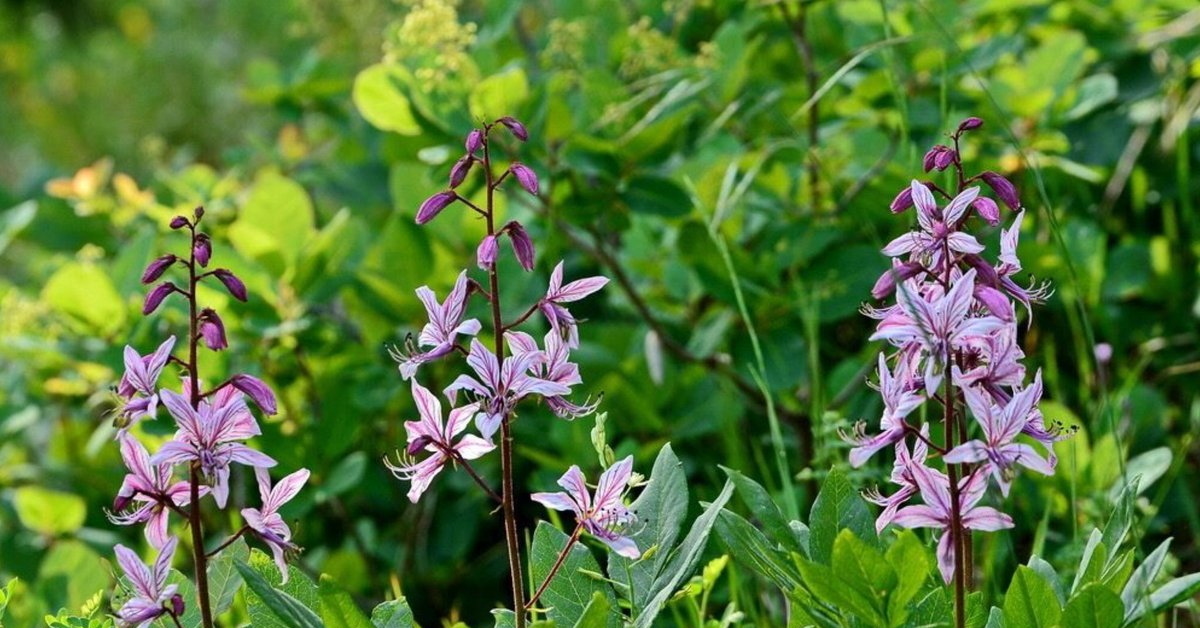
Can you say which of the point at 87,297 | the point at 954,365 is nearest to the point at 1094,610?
the point at 954,365

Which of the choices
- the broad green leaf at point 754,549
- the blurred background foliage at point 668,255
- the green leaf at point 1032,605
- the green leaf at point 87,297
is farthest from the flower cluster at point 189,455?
the green leaf at point 87,297

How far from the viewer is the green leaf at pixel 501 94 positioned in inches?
82.0

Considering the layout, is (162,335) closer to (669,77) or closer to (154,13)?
(669,77)

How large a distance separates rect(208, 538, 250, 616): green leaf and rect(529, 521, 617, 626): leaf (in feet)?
0.87

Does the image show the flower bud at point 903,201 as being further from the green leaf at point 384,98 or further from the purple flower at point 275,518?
the green leaf at point 384,98

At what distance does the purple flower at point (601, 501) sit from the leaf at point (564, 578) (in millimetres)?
82

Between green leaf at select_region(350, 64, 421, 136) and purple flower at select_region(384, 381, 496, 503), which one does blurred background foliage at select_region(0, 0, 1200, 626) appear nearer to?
green leaf at select_region(350, 64, 421, 136)

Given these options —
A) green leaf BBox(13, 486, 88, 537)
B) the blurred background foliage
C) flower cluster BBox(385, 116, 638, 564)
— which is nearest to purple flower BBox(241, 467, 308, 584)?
flower cluster BBox(385, 116, 638, 564)

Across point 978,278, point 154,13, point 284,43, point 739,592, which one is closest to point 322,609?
point 978,278

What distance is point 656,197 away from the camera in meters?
2.13

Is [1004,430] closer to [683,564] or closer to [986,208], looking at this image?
[986,208]

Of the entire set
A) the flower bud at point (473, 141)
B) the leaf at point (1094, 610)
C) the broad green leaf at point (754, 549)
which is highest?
the flower bud at point (473, 141)

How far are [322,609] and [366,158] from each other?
6.15ft

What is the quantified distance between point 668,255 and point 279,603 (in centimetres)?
137
